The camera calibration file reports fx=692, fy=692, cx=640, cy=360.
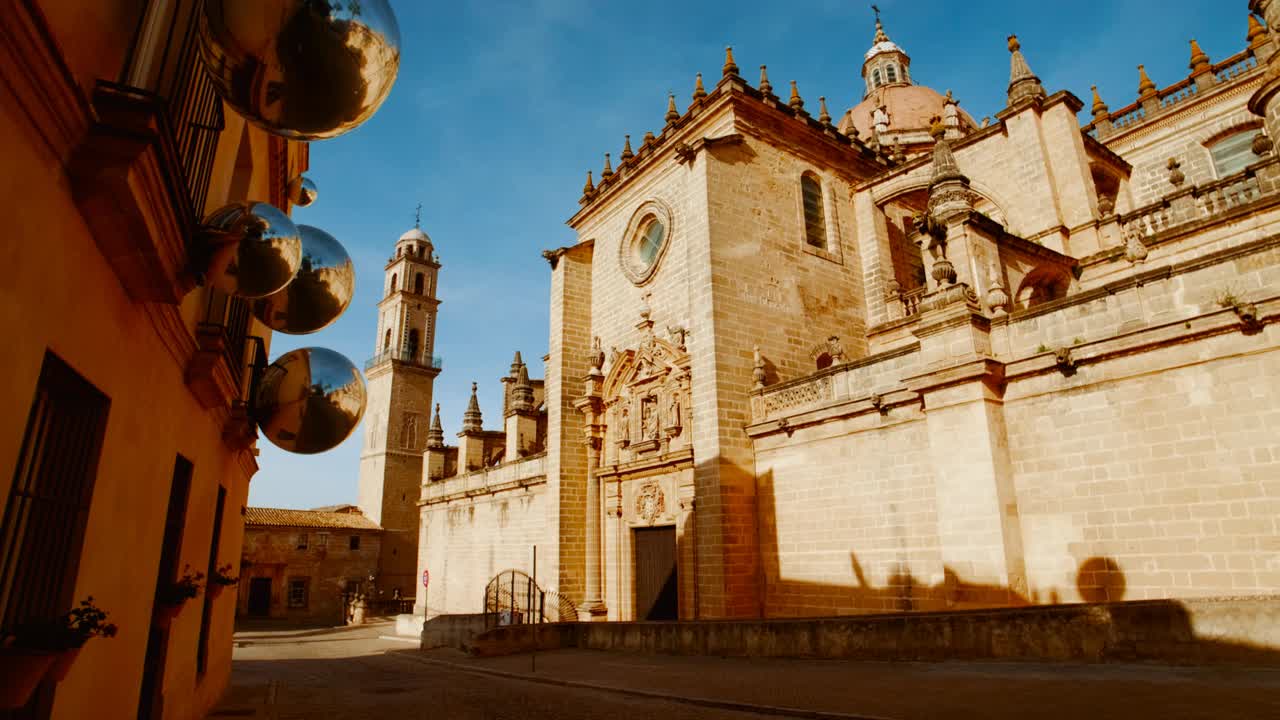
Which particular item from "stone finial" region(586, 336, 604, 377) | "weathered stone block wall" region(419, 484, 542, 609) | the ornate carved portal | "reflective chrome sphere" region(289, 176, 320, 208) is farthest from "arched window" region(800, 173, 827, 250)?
"reflective chrome sphere" region(289, 176, 320, 208)

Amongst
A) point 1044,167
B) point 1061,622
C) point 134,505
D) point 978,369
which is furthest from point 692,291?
point 134,505

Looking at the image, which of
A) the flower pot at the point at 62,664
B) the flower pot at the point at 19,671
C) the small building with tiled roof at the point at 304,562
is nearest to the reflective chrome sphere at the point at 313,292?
the flower pot at the point at 62,664

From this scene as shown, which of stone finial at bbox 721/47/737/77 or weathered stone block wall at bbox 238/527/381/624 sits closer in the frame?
stone finial at bbox 721/47/737/77

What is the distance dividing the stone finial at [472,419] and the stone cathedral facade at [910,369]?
3119 mm

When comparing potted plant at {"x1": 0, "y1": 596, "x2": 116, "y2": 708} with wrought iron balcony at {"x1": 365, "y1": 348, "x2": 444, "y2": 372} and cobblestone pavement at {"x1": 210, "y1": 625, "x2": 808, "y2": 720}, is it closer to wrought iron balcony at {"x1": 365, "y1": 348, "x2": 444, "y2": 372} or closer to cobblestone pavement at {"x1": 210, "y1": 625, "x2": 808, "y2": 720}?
cobblestone pavement at {"x1": 210, "y1": 625, "x2": 808, "y2": 720}

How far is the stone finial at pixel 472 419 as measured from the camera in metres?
28.9

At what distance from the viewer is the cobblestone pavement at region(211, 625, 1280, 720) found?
15.9 ft

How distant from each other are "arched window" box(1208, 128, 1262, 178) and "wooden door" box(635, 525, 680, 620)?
19.6 metres

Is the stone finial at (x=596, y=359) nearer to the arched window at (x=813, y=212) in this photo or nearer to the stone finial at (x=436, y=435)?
the arched window at (x=813, y=212)

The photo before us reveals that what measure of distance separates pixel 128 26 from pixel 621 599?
52.2 feet

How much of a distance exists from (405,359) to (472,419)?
1747 centimetres

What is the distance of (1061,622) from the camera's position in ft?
22.2

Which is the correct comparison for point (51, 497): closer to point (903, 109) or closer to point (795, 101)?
point (795, 101)

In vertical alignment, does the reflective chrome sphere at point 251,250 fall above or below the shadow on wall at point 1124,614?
above
